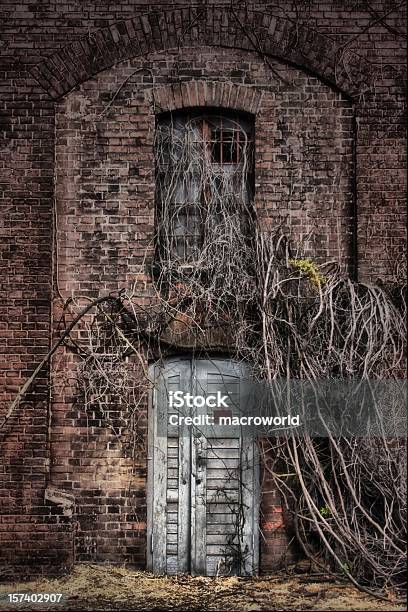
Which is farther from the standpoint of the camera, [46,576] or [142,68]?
[142,68]

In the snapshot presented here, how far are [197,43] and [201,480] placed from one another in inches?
180

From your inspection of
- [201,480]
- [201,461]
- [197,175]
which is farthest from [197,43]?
[201,480]

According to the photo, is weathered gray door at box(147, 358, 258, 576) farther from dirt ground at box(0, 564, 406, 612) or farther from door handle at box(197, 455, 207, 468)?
dirt ground at box(0, 564, 406, 612)

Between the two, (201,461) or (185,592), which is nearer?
(185,592)

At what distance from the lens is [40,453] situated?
7.59 metres

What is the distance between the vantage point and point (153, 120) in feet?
26.0

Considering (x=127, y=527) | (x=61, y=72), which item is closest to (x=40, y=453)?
(x=127, y=527)

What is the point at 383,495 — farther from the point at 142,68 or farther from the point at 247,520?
the point at 142,68

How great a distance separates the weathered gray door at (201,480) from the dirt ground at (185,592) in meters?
A: 0.24

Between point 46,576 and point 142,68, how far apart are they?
208 inches

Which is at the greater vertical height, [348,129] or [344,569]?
[348,129]
